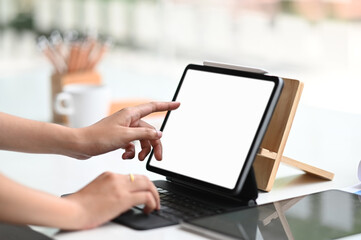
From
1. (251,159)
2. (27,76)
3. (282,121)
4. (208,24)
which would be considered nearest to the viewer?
(251,159)

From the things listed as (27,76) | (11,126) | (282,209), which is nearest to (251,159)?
(282,209)

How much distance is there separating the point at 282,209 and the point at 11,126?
0.48m

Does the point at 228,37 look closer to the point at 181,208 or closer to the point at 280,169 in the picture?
the point at 280,169

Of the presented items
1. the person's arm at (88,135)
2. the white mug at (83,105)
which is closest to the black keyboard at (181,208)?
the person's arm at (88,135)

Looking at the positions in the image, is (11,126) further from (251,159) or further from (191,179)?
(251,159)

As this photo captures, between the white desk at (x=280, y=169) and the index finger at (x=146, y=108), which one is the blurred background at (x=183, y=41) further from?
the index finger at (x=146, y=108)

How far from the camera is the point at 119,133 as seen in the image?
1.15 meters

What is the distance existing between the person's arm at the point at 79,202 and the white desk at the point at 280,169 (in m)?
0.02

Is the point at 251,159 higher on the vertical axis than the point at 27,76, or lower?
higher

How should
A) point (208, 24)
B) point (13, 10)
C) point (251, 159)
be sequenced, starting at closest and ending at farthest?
point (251, 159), point (208, 24), point (13, 10)

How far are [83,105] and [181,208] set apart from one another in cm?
93

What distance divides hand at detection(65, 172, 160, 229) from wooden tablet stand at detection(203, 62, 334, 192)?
24 centimetres

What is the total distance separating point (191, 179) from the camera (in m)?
1.15

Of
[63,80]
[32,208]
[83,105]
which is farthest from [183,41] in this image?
[32,208]
